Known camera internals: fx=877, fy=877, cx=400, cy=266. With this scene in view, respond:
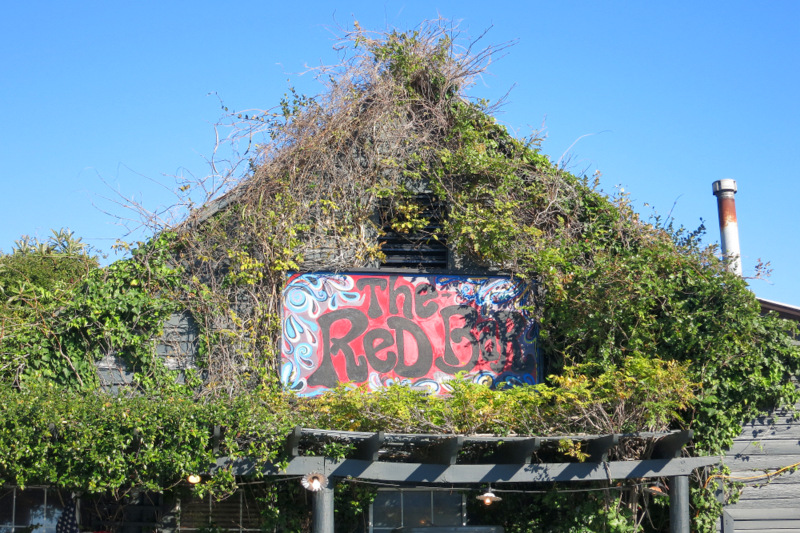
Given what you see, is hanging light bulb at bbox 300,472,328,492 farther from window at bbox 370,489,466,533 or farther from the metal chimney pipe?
the metal chimney pipe

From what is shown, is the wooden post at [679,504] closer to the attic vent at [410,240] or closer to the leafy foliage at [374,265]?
the leafy foliage at [374,265]

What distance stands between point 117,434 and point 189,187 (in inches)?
158

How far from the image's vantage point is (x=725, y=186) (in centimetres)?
1517

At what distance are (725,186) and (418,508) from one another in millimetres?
8170

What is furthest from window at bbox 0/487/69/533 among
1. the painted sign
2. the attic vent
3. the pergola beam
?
the attic vent

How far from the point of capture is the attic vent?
1192cm

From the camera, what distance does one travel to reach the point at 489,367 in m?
11.5

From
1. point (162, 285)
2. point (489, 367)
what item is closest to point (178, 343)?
point (162, 285)

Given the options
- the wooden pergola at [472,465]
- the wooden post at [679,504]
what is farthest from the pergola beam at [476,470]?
the wooden post at [679,504]

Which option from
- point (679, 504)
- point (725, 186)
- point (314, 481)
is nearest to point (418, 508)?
point (314, 481)

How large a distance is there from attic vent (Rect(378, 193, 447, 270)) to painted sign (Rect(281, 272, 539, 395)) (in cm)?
29

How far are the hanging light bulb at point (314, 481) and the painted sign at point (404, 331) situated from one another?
7.23 ft

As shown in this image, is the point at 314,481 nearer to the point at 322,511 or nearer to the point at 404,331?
the point at 322,511

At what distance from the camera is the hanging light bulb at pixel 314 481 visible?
8875 mm
